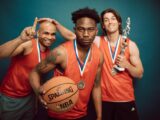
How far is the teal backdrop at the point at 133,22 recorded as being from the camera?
120 inches

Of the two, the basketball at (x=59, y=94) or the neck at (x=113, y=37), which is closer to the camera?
the basketball at (x=59, y=94)

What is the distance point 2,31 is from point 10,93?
988 millimetres

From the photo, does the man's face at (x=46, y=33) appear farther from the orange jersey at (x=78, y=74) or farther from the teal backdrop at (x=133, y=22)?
the teal backdrop at (x=133, y=22)

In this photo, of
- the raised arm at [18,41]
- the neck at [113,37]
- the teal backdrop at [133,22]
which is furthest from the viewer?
the teal backdrop at [133,22]

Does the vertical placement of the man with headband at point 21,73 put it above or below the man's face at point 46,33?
below

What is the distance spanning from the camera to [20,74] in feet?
8.21

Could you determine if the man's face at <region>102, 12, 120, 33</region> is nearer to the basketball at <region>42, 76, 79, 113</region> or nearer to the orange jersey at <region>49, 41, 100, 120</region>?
the orange jersey at <region>49, 41, 100, 120</region>

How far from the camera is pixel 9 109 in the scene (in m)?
2.52

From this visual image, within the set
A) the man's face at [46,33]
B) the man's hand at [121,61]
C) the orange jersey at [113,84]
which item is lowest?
the orange jersey at [113,84]

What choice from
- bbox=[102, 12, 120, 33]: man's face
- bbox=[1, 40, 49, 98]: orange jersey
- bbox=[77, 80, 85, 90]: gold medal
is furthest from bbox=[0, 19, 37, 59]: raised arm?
bbox=[102, 12, 120, 33]: man's face

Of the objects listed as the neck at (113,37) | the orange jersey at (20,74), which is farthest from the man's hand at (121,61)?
the orange jersey at (20,74)

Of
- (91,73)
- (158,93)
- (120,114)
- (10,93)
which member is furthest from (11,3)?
(158,93)

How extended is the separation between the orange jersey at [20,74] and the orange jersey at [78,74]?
1.49 ft

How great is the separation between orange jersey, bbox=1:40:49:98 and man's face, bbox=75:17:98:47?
2.01 feet
